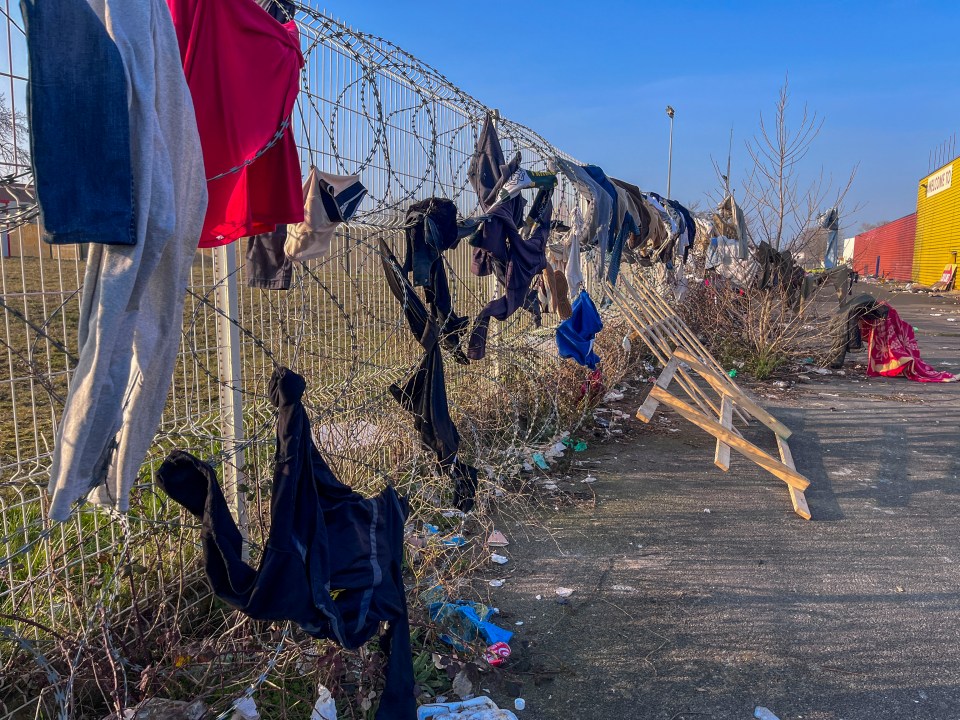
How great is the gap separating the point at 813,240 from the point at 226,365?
9.56 metres

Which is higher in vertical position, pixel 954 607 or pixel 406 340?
pixel 406 340

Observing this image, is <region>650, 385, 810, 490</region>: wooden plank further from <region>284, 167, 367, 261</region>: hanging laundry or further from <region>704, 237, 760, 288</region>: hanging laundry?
<region>704, 237, 760, 288</region>: hanging laundry

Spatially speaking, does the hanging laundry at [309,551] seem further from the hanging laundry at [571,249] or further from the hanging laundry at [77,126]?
the hanging laundry at [571,249]

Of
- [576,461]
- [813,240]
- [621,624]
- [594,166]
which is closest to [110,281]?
[621,624]

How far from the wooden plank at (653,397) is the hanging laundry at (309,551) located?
132 inches

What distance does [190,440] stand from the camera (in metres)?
3.22

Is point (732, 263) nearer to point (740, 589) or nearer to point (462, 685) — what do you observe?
point (740, 589)

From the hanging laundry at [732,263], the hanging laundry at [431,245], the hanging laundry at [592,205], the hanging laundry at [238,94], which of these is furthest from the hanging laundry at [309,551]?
the hanging laundry at [732,263]

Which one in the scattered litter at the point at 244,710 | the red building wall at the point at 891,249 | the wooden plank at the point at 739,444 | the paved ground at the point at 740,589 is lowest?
the paved ground at the point at 740,589

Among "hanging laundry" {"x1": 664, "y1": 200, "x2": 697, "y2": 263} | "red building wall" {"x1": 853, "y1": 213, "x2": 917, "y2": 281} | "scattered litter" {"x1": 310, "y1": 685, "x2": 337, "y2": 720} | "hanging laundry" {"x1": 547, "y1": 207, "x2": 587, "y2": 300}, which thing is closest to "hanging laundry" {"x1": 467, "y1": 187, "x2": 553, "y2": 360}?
"hanging laundry" {"x1": 547, "y1": 207, "x2": 587, "y2": 300}

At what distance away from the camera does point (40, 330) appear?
6.97ft

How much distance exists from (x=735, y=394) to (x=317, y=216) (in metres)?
4.60

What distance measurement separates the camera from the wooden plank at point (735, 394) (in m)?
6.03

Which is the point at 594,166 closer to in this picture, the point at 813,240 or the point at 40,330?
the point at 40,330
